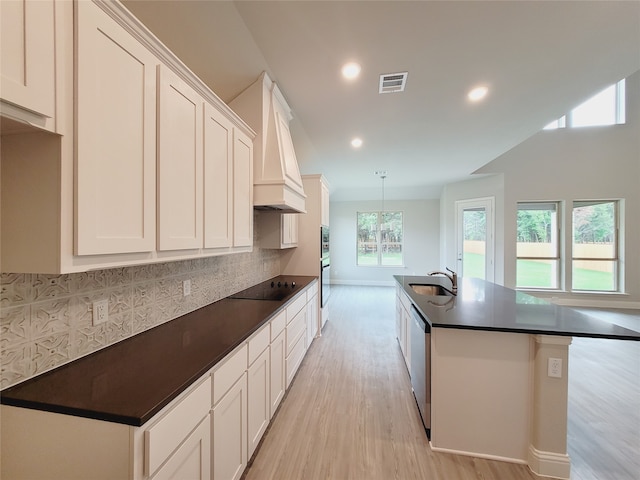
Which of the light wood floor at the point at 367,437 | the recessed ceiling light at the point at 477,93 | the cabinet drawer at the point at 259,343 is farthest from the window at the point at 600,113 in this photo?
the cabinet drawer at the point at 259,343

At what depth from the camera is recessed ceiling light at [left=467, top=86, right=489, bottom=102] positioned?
2.57 m

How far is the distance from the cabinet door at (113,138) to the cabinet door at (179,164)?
5cm

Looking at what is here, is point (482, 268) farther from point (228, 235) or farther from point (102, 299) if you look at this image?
point (102, 299)

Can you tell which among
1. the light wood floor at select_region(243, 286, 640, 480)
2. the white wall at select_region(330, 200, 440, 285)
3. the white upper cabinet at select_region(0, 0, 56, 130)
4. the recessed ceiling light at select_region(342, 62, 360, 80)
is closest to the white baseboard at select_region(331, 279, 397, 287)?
the white wall at select_region(330, 200, 440, 285)

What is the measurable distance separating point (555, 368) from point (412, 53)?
8.10 feet

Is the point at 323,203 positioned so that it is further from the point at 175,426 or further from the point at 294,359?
the point at 175,426

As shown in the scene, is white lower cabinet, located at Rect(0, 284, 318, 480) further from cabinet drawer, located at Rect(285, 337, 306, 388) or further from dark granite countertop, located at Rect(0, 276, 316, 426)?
cabinet drawer, located at Rect(285, 337, 306, 388)

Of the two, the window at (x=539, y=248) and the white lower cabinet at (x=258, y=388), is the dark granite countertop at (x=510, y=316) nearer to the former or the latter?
the white lower cabinet at (x=258, y=388)

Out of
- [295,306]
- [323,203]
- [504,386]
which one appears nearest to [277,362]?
[295,306]

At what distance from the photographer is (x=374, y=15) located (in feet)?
5.50

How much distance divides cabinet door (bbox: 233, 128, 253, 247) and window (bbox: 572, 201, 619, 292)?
7131 mm

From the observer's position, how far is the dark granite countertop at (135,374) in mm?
829

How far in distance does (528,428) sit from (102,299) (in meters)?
2.66

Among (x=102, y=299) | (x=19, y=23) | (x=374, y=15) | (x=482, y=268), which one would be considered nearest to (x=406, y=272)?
(x=482, y=268)
